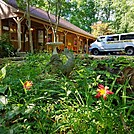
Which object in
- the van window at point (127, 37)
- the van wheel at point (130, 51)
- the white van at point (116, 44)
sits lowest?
the van wheel at point (130, 51)

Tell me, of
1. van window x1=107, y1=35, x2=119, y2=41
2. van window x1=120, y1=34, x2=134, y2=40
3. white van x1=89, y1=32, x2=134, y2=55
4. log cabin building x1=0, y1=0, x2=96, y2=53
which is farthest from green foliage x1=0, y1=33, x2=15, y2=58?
van window x1=120, y1=34, x2=134, y2=40

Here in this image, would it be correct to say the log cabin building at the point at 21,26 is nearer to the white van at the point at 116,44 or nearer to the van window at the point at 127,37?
the white van at the point at 116,44

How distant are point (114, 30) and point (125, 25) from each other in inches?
102

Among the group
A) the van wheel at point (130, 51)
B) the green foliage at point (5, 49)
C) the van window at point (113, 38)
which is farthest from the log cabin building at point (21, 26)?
the van wheel at point (130, 51)

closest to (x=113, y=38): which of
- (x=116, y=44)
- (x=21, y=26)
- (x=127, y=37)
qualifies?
(x=116, y=44)

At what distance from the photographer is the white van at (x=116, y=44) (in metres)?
16.8

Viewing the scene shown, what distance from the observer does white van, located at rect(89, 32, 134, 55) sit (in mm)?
16847

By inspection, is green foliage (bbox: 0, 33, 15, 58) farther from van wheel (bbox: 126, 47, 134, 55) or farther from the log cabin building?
van wheel (bbox: 126, 47, 134, 55)

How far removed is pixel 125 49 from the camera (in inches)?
675

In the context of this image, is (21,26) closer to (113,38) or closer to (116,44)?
(113,38)

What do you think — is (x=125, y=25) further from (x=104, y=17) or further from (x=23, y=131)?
(x=23, y=131)

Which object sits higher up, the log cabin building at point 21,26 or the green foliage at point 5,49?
the log cabin building at point 21,26

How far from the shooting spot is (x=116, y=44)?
685 inches

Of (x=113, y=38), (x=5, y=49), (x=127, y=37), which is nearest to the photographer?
(x=5, y=49)
